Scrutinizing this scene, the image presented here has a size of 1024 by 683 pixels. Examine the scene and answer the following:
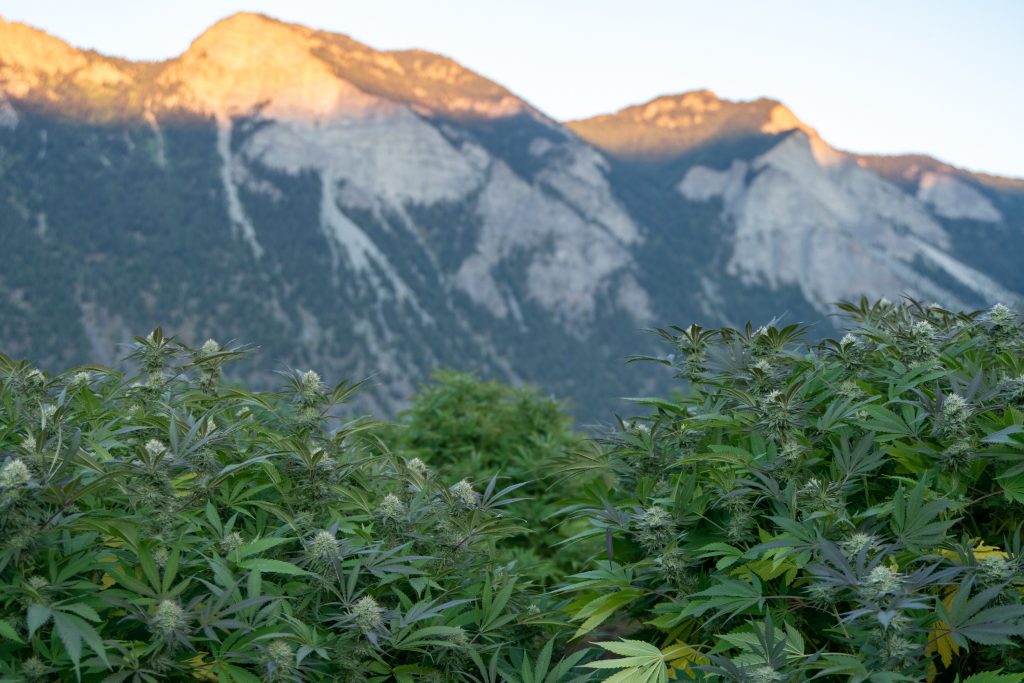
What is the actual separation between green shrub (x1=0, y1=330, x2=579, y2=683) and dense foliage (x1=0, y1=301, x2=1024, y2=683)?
0.01 m

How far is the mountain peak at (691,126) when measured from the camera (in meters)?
177

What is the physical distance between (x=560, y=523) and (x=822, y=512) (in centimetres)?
84

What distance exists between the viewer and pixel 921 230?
520 ft

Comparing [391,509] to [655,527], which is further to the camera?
[655,527]

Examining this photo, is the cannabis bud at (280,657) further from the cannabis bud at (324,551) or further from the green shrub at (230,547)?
the cannabis bud at (324,551)

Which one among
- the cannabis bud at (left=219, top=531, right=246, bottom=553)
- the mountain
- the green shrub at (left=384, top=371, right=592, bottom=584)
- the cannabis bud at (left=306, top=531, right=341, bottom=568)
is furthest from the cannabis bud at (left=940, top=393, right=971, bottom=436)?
the mountain

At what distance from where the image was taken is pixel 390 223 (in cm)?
12700

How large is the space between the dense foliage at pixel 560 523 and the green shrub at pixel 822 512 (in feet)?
0.04

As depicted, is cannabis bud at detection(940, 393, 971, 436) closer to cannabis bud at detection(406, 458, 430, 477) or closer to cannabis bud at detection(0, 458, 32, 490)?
cannabis bud at detection(406, 458, 430, 477)

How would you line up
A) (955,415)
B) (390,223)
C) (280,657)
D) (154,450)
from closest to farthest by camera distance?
(280,657), (154,450), (955,415), (390,223)

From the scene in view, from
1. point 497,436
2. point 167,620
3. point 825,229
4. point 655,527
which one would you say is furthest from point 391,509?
point 825,229

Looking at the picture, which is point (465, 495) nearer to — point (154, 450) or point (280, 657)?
point (280, 657)

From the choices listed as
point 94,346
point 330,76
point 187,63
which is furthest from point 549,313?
point 187,63

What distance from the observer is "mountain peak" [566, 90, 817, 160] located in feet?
580
